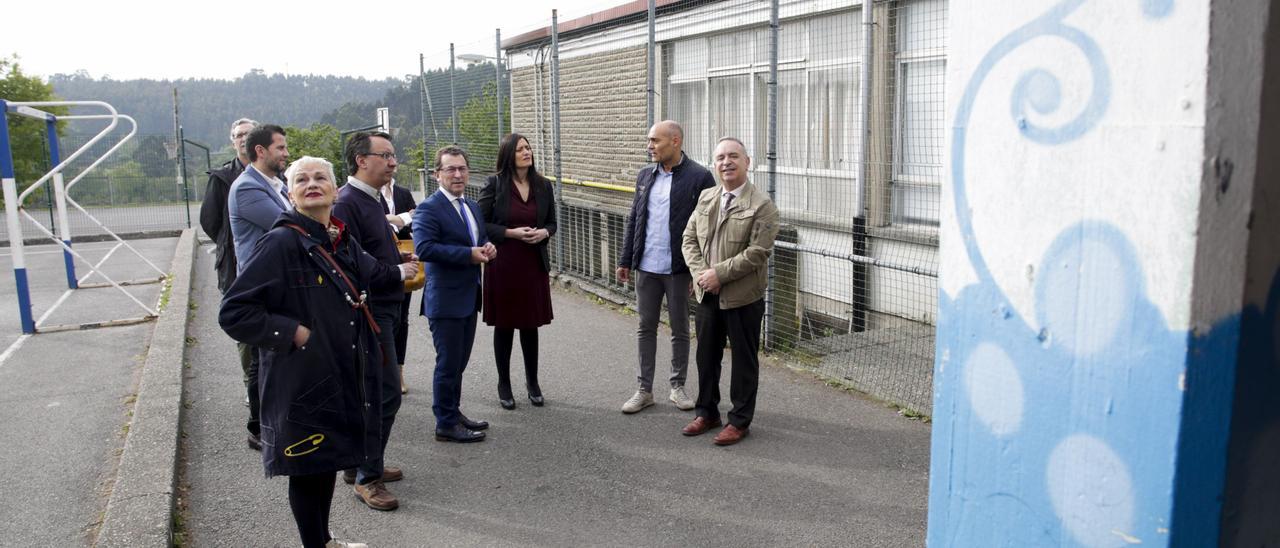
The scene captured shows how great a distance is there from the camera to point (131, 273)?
1394cm

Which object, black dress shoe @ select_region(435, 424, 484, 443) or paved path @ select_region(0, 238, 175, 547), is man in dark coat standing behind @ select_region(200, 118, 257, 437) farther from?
black dress shoe @ select_region(435, 424, 484, 443)

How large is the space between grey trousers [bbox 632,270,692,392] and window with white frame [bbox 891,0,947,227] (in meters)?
2.40

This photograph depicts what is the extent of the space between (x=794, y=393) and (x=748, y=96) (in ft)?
14.3

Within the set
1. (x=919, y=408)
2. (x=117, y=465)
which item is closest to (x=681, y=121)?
(x=919, y=408)

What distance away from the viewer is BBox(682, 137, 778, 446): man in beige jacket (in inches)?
203

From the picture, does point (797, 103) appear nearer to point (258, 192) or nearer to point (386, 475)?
point (258, 192)

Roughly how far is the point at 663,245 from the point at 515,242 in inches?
37.5

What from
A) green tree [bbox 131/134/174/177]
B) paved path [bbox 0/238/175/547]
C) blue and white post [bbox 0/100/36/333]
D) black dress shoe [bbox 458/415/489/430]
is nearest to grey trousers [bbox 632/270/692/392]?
black dress shoe [bbox 458/415/489/430]

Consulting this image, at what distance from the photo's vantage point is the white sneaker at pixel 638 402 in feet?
19.6

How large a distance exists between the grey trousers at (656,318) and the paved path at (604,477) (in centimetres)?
28

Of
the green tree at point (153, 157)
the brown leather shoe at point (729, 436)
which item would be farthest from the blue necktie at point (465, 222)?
the green tree at point (153, 157)

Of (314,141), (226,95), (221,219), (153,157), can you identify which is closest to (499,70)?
(221,219)

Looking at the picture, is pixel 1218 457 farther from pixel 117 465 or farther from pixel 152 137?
pixel 152 137

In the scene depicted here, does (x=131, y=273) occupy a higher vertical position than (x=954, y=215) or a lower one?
lower
